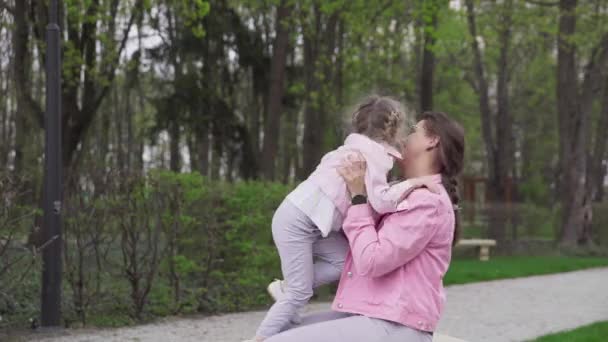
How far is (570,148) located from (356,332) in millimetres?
22492

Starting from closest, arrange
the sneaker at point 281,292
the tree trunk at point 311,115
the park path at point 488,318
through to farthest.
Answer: the sneaker at point 281,292 → the park path at point 488,318 → the tree trunk at point 311,115

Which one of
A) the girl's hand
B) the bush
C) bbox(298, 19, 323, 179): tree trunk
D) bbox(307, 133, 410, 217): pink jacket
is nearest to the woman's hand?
bbox(307, 133, 410, 217): pink jacket

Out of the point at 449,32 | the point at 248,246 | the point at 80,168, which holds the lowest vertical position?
the point at 248,246

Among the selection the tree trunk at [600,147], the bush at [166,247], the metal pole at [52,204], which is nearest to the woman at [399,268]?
the metal pole at [52,204]

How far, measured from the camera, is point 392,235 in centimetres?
321

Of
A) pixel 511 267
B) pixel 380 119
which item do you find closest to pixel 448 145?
pixel 380 119

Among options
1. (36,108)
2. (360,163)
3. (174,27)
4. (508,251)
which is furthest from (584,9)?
(360,163)

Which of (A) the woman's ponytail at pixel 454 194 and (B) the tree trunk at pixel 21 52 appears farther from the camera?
(B) the tree trunk at pixel 21 52

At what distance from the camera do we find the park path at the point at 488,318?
9.44 meters

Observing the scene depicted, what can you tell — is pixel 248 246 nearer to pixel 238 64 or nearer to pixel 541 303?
pixel 541 303

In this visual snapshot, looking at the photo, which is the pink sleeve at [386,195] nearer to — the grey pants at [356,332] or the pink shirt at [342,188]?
the pink shirt at [342,188]

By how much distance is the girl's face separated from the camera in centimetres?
343

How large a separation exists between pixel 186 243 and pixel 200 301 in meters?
0.91

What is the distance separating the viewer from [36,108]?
53.0ft
